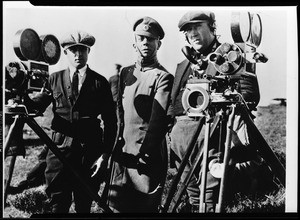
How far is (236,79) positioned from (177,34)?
2.76 ft

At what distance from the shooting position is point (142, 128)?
632 centimetres

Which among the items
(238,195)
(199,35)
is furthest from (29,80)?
(238,195)

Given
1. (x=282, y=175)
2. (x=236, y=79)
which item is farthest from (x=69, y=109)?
(x=282, y=175)

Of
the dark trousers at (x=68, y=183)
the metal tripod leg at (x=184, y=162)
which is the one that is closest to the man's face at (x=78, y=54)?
the dark trousers at (x=68, y=183)

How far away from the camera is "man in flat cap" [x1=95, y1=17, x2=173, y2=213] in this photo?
20.7 ft

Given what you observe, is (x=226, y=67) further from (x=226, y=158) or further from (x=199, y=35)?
(x=226, y=158)

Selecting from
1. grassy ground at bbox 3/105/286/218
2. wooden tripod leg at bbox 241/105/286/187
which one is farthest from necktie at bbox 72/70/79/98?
wooden tripod leg at bbox 241/105/286/187

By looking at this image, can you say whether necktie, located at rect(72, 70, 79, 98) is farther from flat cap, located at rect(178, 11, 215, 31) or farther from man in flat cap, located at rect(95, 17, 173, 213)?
flat cap, located at rect(178, 11, 215, 31)

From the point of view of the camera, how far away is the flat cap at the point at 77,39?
6316 mm

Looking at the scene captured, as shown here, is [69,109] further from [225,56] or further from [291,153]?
[291,153]

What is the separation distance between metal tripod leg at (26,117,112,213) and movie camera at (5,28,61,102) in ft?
1.26

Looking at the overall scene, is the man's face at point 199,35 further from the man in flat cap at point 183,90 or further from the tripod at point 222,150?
the tripod at point 222,150

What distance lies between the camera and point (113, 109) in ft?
20.8

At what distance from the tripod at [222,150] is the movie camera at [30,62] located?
1822 mm
